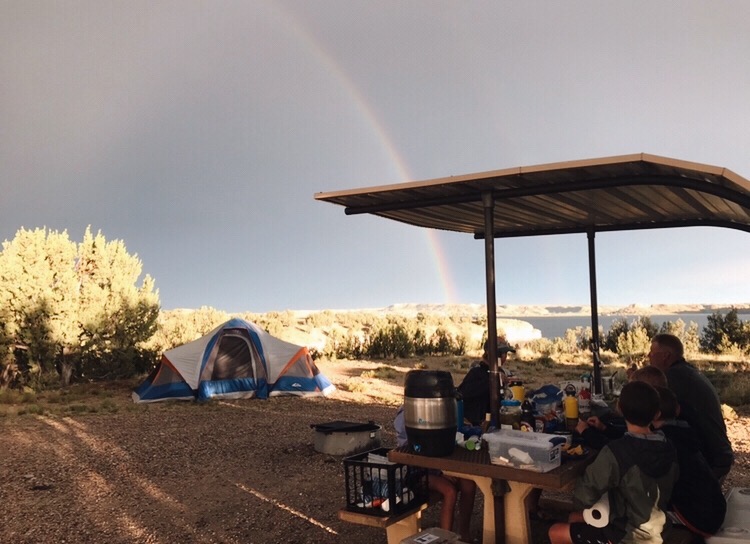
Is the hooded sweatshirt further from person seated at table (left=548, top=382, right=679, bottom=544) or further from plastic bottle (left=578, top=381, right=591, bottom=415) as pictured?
plastic bottle (left=578, top=381, right=591, bottom=415)

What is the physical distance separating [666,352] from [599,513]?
1.53 m

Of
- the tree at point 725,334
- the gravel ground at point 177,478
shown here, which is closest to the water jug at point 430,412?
the gravel ground at point 177,478

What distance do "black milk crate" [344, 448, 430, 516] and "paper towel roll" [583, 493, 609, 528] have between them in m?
1.07

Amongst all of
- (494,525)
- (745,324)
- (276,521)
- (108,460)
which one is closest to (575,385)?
(494,525)

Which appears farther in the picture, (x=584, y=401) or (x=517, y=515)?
(x=584, y=401)

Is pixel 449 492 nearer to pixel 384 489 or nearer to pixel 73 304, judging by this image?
pixel 384 489

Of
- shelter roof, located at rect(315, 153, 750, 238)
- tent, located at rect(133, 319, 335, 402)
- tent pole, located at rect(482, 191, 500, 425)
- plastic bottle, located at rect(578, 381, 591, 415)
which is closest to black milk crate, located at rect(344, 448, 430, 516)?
tent pole, located at rect(482, 191, 500, 425)

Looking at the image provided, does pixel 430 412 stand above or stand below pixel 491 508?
above

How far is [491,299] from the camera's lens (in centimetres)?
430

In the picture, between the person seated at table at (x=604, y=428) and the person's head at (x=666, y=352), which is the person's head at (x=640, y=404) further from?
the person's head at (x=666, y=352)

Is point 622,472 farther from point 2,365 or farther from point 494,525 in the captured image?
point 2,365

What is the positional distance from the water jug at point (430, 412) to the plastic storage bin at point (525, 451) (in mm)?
249

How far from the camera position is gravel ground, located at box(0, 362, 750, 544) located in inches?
181

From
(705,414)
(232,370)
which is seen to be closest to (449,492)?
(705,414)
